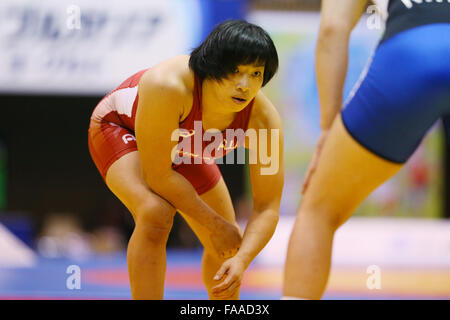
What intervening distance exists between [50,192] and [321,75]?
8484 millimetres

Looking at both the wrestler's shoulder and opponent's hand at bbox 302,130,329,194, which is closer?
opponent's hand at bbox 302,130,329,194

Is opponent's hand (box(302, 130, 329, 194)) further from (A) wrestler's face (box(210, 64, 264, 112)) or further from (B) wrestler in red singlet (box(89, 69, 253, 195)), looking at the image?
(B) wrestler in red singlet (box(89, 69, 253, 195))

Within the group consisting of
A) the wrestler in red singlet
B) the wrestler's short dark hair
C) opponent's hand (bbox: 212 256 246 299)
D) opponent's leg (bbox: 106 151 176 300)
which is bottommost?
opponent's hand (bbox: 212 256 246 299)

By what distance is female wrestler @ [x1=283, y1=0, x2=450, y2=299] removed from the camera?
1478 mm

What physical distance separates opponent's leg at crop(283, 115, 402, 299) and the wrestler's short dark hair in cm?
59

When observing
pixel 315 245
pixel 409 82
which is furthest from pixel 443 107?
pixel 315 245

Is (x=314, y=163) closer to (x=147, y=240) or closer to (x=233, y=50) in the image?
(x=233, y=50)

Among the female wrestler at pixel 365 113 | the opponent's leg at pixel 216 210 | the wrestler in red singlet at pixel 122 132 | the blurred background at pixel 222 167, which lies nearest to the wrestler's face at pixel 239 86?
the wrestler in red singlet at pixel 122 132

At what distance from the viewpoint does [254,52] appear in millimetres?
2084

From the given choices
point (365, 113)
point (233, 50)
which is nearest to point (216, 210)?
point (233, 50)

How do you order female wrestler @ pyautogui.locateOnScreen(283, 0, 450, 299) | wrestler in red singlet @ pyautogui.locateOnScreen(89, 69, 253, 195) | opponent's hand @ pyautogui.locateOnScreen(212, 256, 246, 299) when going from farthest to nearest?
wrestler in red singlet @ pyautogui.locateOnScreen(89, 69, 253, 195), opponent's hand @ pyautogui.locateOnScreen(212, 256, 246, 299), female wrestler @ pyautogui.locateOnScreen(283, 0, 450, 299)

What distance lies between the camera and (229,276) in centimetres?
209

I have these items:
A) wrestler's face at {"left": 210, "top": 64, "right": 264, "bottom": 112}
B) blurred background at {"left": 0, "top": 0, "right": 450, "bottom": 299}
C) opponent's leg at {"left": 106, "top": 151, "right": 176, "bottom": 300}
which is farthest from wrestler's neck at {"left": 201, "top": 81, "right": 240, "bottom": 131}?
blurred background at {"left": 0, "top": 0, "right": 450, "bottom": 299}

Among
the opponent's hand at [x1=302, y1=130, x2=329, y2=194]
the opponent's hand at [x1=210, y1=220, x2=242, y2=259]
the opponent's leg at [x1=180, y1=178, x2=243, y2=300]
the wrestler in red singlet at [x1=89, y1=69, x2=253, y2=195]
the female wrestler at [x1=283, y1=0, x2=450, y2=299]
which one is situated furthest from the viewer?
the opponent's leg at [x1=180, y1=178, x2=243, y2=300]
